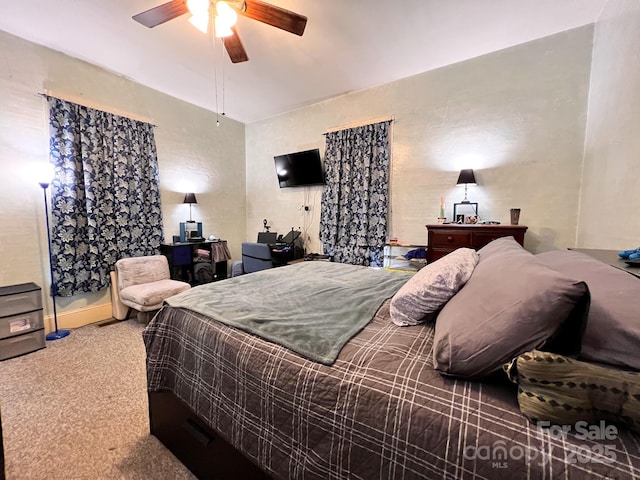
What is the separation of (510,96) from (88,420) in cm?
438

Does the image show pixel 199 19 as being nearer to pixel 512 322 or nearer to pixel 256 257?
pixel 512 322

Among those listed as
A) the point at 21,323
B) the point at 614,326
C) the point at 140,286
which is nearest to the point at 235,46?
the point at 140,286

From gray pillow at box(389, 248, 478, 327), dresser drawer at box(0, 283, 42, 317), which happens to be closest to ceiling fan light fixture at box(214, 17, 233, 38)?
gray pillow at box(389, 248, 478, 327)

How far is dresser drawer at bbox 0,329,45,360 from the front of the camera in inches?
89.2

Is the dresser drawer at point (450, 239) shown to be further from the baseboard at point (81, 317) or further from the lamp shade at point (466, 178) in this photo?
the baseboard at point (81, 317)

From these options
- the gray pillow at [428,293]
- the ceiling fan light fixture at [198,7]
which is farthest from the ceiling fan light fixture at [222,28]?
the gray pillow at [428,293]

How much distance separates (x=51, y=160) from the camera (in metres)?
2.70

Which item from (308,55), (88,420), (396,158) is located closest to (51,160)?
(88,420)

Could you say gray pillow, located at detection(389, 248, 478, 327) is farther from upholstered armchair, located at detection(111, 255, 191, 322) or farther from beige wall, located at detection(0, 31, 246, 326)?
beige wall, located at detection(0, 31, 246, 326)

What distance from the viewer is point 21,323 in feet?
7.73

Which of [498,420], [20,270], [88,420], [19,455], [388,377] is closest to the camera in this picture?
[498,420]

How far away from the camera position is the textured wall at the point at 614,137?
1593 mm

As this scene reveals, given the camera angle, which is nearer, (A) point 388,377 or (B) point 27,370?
(A) point 388,377

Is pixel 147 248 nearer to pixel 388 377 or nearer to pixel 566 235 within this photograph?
pixel 388 377
